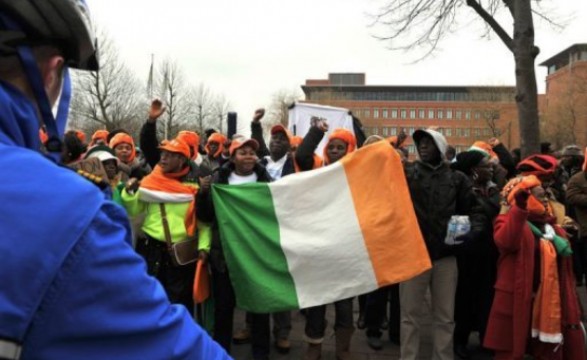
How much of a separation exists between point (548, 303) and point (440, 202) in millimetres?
1248

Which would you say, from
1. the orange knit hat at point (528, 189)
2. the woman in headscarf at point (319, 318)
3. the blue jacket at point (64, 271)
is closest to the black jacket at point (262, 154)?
the woman in headscarf at point (319, 318)

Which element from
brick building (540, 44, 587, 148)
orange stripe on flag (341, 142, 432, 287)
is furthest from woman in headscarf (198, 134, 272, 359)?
brick building (540, 44, 587, 148)

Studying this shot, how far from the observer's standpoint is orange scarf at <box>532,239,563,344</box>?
4156mm

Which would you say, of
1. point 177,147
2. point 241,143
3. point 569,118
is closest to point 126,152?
point 177,147

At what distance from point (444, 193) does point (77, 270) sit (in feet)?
14.3

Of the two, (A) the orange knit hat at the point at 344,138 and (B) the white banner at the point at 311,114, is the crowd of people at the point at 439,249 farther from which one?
(B) the white banner at the point at 311,114

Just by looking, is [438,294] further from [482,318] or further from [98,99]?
[98,99]

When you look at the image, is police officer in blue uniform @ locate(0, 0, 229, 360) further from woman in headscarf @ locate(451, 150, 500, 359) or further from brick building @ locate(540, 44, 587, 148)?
brick building @ locate(540, 44, 587, 148)

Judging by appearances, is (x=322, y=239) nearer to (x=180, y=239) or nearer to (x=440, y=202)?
(x=440, y=202)

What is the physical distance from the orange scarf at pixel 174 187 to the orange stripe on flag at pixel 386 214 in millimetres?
1539

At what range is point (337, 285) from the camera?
4.38 metres

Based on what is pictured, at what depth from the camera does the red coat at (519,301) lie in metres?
4.22

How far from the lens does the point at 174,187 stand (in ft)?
15.7

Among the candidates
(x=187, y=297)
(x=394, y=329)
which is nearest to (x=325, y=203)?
(x=187, y=297)
